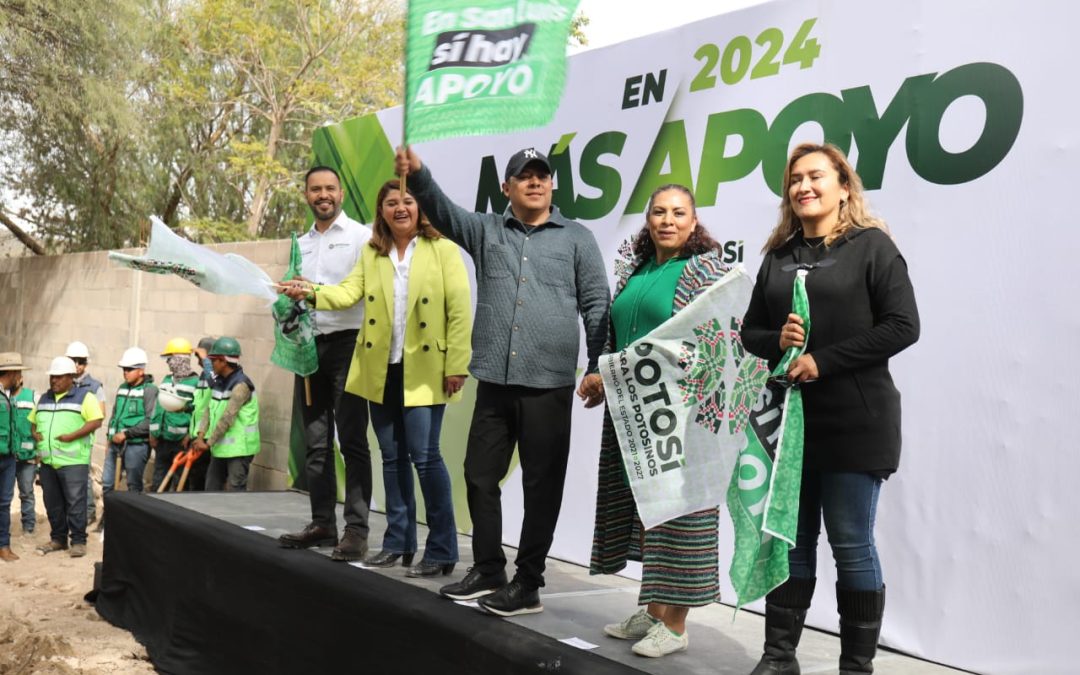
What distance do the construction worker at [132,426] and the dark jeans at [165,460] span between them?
0.47 ft

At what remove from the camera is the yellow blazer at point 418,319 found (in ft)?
13.4

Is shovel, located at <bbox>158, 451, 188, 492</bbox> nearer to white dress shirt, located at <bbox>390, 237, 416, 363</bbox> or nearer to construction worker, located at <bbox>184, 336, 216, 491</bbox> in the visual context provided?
construction worker, located at <bbox>184, 336, 216, 491</bbox>

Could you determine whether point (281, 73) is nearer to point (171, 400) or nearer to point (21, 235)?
point (21, 235)

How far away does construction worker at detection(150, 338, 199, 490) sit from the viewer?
327 inches

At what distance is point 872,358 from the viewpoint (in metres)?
2.70

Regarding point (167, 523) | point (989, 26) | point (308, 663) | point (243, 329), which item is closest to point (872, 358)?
point (989, 26)

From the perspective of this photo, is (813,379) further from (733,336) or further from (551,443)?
(551,443)

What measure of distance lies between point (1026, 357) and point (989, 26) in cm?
114

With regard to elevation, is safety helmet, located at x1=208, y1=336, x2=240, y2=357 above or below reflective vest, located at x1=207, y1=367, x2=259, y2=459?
above

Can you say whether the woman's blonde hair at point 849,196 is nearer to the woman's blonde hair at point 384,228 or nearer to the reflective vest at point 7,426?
the woman's blonde hair at point 384,228

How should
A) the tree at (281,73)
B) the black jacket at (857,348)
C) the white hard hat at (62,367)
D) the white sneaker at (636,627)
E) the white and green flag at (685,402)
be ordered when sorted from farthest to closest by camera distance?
the tree at (281,73) → the white hard hat at (62,367) → the white sneaker at (636,627) → the white and green flag at (685,402) → the black jacket at (857,348)

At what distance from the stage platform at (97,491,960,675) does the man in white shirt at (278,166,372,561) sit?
0.22 m

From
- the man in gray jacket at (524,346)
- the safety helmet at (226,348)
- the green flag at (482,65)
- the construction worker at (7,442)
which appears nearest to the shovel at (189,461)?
the safety helmet at (226,348)

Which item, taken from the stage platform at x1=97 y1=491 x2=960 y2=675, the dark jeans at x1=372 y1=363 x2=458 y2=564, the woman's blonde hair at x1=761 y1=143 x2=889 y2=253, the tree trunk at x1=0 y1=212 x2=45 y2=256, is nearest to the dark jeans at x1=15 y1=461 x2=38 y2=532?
the stage platform at x1=97 y1=491 x2=960 y2=675
